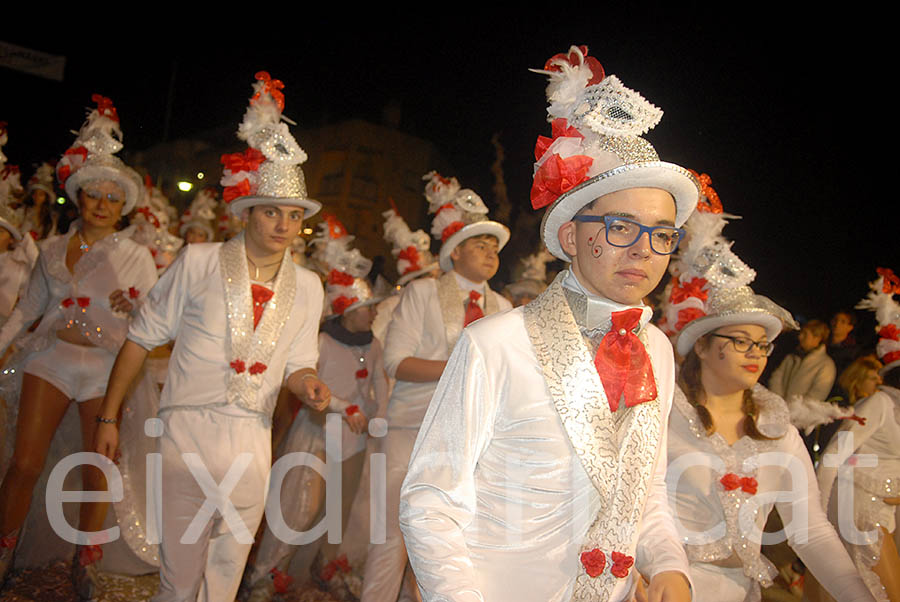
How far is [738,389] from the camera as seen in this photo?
3.68 metres

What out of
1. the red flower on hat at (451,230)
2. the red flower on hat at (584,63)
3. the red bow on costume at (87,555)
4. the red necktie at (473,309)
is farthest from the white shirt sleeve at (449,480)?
the red flower on hat at (451,230)

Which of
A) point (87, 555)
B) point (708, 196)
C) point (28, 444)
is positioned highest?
point (708, 196)

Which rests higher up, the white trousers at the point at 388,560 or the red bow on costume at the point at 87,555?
the white trousers at the point at 388,560

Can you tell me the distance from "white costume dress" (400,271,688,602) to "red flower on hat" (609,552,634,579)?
0.5 inches

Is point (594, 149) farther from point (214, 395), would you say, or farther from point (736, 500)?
point (214, 395)

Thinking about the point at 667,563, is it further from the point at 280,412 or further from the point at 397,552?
the point at 280,412

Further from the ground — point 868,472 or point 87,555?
point 868,472

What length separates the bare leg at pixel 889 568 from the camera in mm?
4445

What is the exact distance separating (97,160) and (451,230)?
8.32 feet

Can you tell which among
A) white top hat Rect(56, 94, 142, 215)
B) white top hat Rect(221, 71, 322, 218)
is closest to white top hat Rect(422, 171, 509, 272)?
white top hat Rect(221, 71, 322, 218)

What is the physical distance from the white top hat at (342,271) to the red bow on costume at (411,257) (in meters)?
0.94

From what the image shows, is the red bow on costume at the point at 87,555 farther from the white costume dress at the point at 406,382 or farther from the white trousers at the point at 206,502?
the white costume dress at the point at 406,382

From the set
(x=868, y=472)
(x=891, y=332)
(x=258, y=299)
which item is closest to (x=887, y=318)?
(x=891, y=332)

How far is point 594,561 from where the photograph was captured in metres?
1.94
